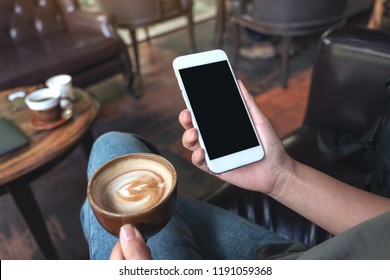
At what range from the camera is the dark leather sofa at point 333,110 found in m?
0.86

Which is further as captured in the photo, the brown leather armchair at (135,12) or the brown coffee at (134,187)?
the brown leather armchair at (135,12)

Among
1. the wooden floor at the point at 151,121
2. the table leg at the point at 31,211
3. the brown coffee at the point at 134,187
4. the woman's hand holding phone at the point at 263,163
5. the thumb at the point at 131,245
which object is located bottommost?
the wooden floor at the point at 151,121

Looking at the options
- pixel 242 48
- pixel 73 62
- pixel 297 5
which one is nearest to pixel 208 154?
pixel 73 62

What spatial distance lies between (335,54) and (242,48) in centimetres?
208

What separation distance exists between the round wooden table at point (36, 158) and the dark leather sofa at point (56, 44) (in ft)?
2.26

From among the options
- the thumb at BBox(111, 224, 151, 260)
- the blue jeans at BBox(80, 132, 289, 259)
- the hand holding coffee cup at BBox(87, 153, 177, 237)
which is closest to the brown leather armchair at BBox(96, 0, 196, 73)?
the blue jeans at BBox(80, 132, 289, 259)

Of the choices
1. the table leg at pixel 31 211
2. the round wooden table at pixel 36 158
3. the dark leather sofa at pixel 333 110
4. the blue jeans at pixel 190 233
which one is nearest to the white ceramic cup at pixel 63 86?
the round wooden table at pixel 36 158

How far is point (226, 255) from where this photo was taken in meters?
0.71

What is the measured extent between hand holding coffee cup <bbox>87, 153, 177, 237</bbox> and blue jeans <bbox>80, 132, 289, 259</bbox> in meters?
0.15

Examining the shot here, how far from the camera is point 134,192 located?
0.50m

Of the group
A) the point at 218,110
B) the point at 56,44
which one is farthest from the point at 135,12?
the point at 218,110

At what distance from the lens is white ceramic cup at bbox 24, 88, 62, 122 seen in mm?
1145

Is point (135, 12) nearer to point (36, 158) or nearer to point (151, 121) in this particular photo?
point (151, 121)

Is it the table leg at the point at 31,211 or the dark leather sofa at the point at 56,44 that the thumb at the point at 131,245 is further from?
the dark leather sofa at the point at 56,44
